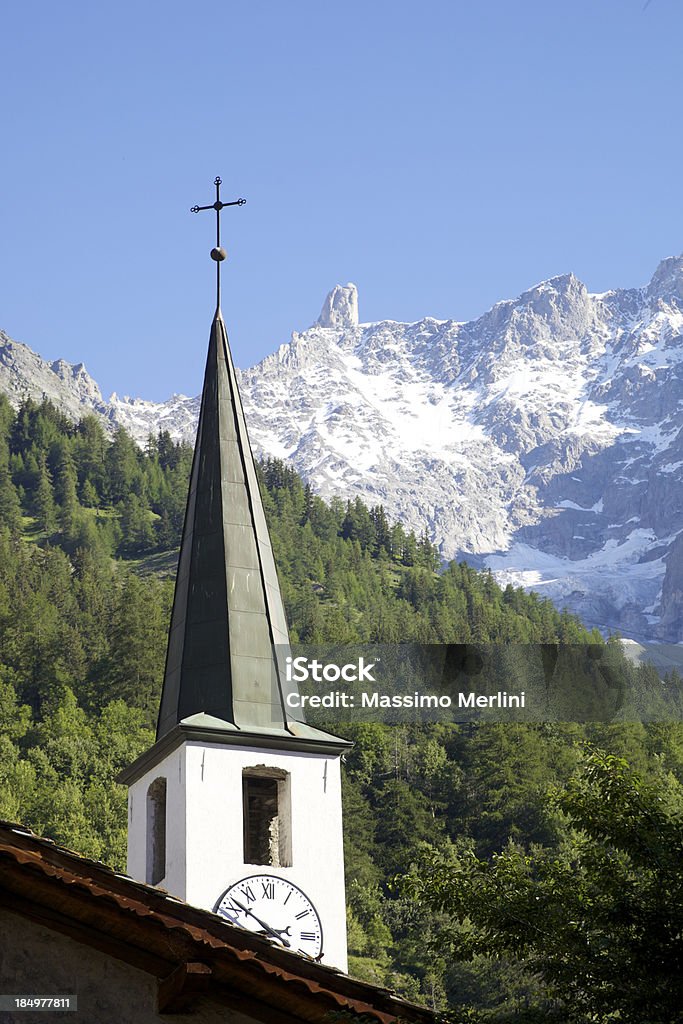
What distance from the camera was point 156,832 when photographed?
20.7m

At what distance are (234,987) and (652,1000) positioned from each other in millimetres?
2232

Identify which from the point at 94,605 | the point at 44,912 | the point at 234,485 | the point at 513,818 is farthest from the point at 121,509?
the point at 44,912

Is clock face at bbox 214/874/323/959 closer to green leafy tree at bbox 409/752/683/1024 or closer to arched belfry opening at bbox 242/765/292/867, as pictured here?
arched belfry opening at bbox 242/765/292/867

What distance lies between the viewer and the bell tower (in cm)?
1867

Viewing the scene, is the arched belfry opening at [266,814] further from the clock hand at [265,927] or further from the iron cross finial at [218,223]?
the iron cross finial at [218,223]

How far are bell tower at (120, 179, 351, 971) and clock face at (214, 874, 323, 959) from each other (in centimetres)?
2

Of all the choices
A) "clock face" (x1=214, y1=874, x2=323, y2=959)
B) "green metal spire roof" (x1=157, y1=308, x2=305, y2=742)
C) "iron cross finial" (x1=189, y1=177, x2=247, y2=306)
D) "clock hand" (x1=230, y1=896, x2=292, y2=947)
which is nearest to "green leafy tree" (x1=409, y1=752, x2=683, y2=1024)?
"clock hand" (x1=230, y1=896, x2=292, y2=947)

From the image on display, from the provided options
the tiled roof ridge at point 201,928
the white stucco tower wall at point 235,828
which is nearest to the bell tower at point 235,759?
the white stucco tower wall at point 235,828

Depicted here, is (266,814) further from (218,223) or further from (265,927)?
(218,223)

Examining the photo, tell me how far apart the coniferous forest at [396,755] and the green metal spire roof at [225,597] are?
341cm

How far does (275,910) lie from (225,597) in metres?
4.49

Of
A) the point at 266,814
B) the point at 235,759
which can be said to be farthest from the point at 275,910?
the point at 266,814

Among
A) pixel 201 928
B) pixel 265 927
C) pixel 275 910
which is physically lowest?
pixel 265 927

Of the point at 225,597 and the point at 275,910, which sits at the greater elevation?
the point at 225,597
